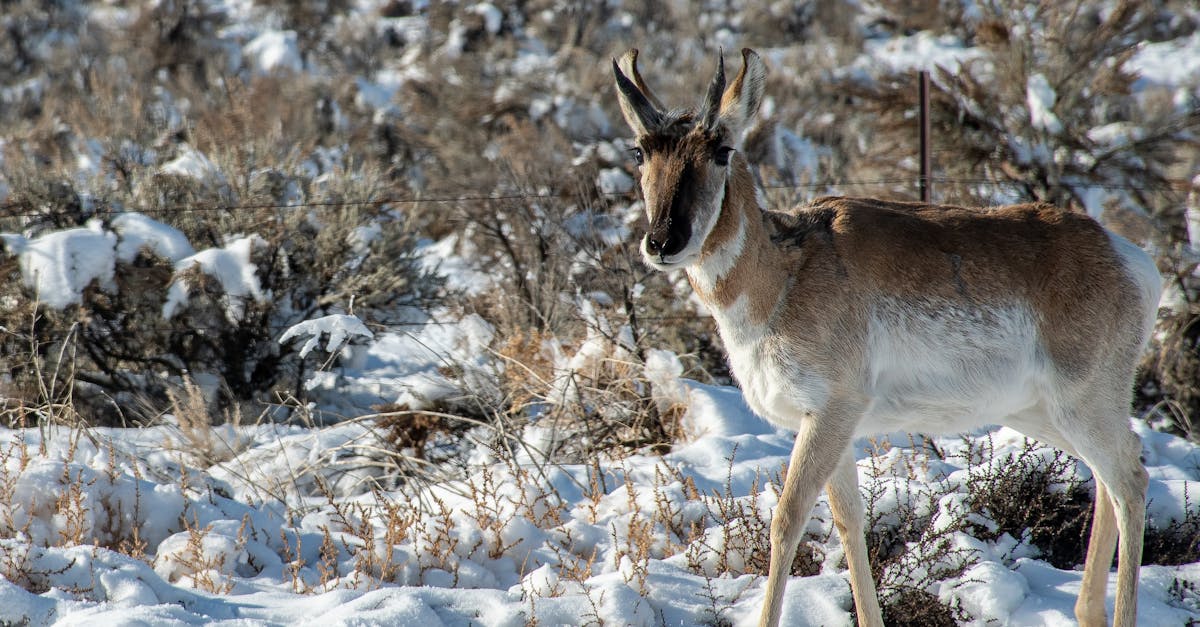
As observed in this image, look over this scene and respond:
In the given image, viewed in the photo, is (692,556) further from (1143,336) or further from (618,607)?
(1143,336)

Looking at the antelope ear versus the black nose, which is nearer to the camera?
the black nose

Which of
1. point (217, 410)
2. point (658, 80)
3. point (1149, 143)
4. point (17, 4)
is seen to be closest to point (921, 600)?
point (217, 410)

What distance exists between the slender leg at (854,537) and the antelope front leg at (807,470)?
359 mm

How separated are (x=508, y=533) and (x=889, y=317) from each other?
7.94ft

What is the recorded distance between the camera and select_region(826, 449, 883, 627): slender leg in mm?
4000

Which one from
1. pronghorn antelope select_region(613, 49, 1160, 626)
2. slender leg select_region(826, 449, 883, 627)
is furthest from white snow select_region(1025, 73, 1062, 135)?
slender leg select_region(826, 449, 883, 627)

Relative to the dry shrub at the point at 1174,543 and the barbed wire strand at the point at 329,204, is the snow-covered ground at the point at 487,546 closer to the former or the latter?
the dry shrub at the point at 1174,543

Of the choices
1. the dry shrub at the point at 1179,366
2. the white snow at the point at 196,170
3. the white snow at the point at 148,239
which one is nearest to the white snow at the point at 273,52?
the white snow at the point at 196,170

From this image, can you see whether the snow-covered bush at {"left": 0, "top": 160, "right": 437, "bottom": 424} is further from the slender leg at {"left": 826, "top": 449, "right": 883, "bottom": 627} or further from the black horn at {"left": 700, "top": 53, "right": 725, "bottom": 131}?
the black horn at {"left": 700, "top": 53, "right": 725, "bottom": 131}

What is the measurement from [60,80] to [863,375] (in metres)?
23.8

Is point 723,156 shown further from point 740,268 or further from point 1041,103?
point 1041,103

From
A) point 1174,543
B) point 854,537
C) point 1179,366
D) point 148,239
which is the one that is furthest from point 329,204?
point 1179,366

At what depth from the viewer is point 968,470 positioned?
18.0 feet

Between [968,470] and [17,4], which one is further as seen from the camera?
[17,4]
